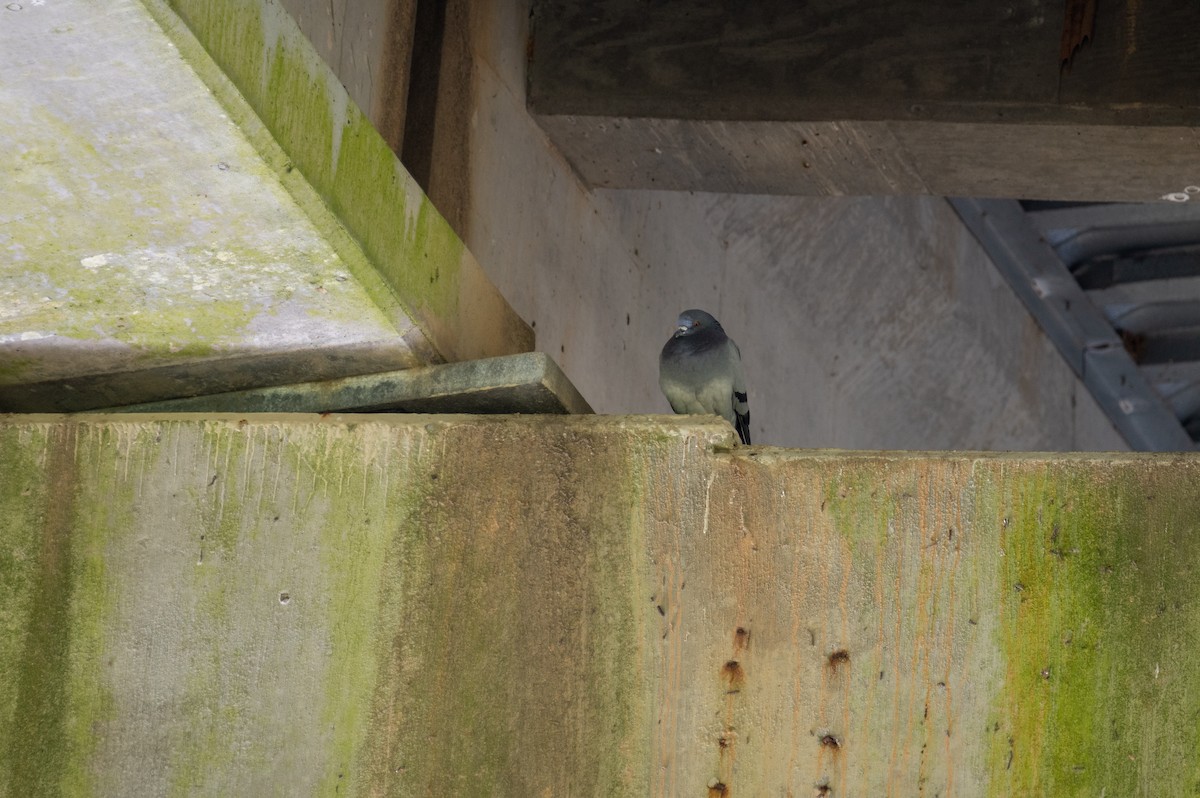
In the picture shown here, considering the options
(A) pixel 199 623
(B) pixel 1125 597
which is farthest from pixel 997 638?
(A) pixel 199 623

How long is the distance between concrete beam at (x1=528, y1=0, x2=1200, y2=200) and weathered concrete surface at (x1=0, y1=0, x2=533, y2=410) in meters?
0.92

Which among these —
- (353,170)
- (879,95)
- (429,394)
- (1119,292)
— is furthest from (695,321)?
(1119,292)

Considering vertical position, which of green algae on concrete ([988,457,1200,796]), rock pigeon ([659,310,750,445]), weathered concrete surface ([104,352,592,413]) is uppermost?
rock pigeon ([659,310,750,445])

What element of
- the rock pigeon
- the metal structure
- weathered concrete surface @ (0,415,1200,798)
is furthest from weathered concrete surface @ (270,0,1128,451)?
weathered concrete surface @ (0,415,1200,798)

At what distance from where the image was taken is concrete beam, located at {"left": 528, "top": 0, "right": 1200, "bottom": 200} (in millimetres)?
3650

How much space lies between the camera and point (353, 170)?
2.86 meters

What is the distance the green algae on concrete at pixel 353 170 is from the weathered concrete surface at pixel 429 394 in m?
0.13

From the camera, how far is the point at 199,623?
286 cm

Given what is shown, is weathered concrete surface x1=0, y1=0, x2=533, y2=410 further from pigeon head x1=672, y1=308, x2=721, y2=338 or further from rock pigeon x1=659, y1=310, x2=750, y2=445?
pigeon head x1=672, y1=308, x2=721, y2=338

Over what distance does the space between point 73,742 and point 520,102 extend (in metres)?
2.35

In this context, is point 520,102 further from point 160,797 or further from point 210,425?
point 160,797

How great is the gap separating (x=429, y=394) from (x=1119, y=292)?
4.65 meters

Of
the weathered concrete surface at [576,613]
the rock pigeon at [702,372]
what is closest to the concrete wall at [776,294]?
the rock pigeon at [702,372]

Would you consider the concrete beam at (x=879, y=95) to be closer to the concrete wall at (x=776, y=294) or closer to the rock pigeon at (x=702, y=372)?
the concrete wall at (x=776, y=294)
